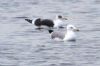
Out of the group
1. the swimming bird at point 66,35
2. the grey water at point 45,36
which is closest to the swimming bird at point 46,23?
the grey water at point 45,36

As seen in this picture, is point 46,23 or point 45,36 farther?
point 46,23

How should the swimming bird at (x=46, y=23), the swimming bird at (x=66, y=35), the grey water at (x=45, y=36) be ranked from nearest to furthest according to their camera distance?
the grey water at (x=45, y=36)
the swimming bird at (x=66, y=35)
the swimming bird at (x=46, y=23)

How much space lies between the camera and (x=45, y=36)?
2548cm

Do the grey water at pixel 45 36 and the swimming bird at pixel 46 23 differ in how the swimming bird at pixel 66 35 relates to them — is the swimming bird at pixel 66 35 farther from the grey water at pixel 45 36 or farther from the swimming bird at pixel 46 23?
the swimming bird at pixel 46 23

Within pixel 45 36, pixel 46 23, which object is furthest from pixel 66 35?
pixel 46 23

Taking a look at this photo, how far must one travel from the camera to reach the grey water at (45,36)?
20656 mm

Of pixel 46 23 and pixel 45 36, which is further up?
pixel 46 23

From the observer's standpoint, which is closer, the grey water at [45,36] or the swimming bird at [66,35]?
the grey water at [45,36]

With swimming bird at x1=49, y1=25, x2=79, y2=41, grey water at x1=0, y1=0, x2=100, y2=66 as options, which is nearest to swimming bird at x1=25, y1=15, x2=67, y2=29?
grey water at x1=0, y1=0, x2=100, y2=66

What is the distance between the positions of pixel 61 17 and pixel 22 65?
403 inches

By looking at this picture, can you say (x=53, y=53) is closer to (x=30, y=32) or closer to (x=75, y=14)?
(x=30, y=32)

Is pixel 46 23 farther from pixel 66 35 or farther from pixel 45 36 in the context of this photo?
pixel 66 35

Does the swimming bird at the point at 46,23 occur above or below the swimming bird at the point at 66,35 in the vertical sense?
above

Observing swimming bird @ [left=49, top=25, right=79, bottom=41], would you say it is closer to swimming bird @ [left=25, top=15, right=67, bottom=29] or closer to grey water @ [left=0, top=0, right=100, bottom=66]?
grey water @ [left=0, top=0, right=100, bottom=66]
